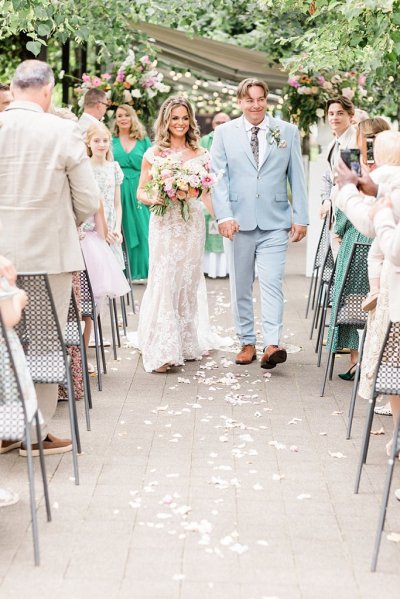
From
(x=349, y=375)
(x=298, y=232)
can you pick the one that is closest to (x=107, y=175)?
(x=298, y=232)

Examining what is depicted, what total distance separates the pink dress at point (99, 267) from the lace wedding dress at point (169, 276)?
410mm

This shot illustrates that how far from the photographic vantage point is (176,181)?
7988 mm

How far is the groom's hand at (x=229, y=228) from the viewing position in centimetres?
827

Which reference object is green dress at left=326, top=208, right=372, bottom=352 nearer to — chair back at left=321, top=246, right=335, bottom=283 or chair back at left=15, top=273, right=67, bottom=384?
chair back at left=321, top=246, right=335, bottom=283

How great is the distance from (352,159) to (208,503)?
1.79 metres

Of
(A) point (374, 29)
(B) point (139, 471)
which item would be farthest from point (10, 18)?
(B) point (139, 471)

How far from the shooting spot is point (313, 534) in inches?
184

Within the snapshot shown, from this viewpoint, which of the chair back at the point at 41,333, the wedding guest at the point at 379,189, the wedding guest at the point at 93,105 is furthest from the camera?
the wedding guest at the point at 93,105

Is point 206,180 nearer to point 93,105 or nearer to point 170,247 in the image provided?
point 170,247

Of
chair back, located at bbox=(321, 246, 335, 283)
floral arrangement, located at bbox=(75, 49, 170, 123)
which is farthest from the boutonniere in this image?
floral arrangement, located at bbox=(75, 49, 170, 123)

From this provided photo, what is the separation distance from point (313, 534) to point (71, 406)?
1.41m

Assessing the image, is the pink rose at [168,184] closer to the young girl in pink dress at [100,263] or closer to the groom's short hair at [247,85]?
the young girl in pink dress at [100,263]

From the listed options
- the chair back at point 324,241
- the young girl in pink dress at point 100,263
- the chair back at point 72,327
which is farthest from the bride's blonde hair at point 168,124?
the chair back at point 72,327

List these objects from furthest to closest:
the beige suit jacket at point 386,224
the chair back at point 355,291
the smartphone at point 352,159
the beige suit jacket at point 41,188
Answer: the chair back at point 355,291
the beige suit jacket at point 41,188
the smartphone at point 352,159
the beige suit jacket at point 386,224
